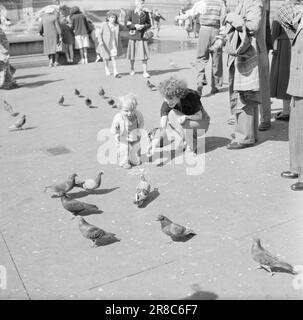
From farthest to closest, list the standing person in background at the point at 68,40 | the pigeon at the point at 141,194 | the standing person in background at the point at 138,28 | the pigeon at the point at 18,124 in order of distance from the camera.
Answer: the standing person in background at the point at 68,40 < the standing person in background at the point at 138,28 < the pigeon at the point at 18,124 < the pigeon at the point at 141,194

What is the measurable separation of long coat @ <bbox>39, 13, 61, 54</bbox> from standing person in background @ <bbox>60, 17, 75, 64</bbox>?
310mm

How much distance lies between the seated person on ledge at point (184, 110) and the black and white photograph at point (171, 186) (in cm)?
2

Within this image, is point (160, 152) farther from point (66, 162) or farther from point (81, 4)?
point (81, 4)

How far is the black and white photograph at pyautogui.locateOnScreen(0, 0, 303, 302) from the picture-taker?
3.82 m

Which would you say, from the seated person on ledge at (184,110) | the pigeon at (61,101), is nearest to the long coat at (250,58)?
the seated person on ledge at (184,110)

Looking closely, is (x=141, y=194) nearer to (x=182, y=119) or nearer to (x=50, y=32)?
(x=182, y=119)

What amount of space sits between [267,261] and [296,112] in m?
2.12

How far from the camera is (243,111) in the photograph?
6.48 meters

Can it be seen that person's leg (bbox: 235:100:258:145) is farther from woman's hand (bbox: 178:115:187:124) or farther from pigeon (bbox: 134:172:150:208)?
pigeon (bbox: 134:172:150:208)

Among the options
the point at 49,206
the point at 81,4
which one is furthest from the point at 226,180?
the point at 81,4

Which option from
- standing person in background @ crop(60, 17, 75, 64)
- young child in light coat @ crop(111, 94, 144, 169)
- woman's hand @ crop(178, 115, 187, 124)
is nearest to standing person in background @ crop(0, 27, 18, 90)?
standing person in background @ crop(60, 17, 75, 64)

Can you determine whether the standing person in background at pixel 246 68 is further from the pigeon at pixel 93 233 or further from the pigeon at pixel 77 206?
the pigeon at pixel 93 233

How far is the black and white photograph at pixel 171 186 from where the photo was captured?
12.5 ft

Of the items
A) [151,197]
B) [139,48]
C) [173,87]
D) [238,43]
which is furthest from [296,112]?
[139,48]
